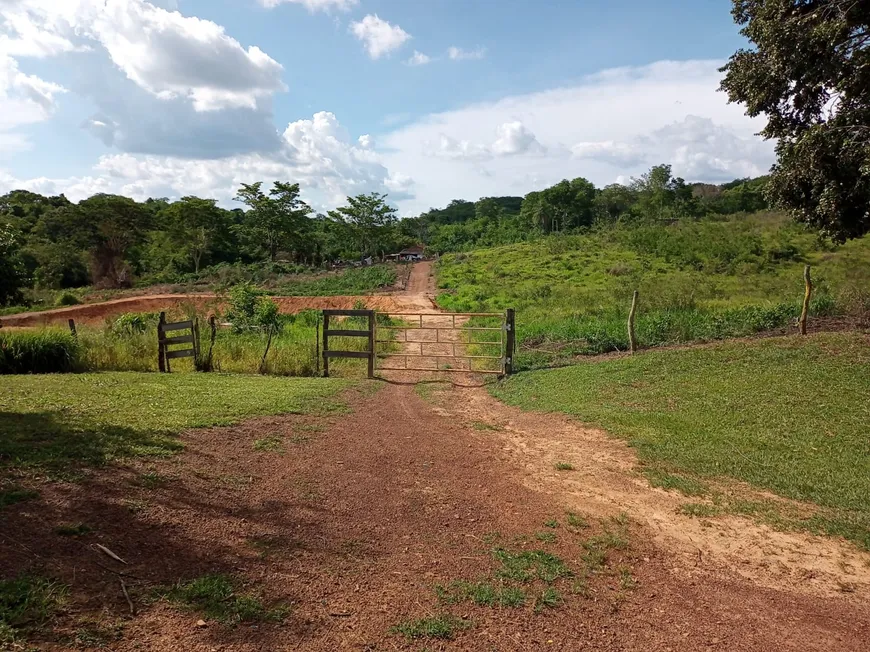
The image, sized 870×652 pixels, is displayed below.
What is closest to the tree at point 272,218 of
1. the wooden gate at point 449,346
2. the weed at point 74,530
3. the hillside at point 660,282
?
the hillside at point 660,282

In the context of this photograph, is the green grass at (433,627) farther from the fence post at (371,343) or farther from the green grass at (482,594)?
the fence post at (371,343)

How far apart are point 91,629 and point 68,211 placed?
196ft

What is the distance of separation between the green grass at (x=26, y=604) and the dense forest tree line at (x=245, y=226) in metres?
46.8

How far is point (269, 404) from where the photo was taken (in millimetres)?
9125

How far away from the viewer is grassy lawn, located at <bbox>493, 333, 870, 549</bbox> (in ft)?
20.6

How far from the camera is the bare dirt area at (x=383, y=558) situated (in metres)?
3.38

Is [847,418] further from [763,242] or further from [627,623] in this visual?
[763,242]

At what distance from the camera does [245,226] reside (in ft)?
195

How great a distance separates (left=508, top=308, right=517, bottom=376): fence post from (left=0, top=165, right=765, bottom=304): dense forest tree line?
Answer: 42.3m

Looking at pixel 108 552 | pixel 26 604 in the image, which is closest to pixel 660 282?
pixel 108 552

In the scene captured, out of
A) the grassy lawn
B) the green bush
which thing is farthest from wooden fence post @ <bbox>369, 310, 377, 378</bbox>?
the green bush

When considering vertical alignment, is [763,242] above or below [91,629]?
above

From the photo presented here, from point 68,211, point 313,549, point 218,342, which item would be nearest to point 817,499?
point 313,549

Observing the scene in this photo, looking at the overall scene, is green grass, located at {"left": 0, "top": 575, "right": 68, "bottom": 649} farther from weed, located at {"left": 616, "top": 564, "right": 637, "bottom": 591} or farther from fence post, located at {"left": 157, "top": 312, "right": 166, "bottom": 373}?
fence post, located at {"left": 157, "top": 312, "right": 166, "bottom": 373}
